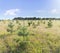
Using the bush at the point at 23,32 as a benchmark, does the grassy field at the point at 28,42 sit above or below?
below

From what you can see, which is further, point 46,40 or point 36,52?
point 46,40

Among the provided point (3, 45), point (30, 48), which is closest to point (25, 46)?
A: point (30, 48)

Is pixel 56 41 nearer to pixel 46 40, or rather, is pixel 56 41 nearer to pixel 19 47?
pixel 46 40

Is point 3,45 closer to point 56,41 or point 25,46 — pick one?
point 25,46

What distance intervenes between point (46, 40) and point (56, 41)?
3.45 feet

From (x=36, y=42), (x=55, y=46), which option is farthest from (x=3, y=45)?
(x=55, y=46)

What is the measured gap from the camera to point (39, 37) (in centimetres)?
2522

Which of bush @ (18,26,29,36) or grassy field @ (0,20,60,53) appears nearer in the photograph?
A: grassy field @ (0,20,60,53)

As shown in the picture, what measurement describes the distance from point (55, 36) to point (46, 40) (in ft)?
5.55

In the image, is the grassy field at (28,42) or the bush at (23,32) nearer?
the grassy field at (28,42)

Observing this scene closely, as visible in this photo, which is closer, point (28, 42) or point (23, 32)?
point (28, 42)

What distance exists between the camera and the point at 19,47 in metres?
22.8

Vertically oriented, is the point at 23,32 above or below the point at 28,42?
above

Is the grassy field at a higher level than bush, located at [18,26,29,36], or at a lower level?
lower
